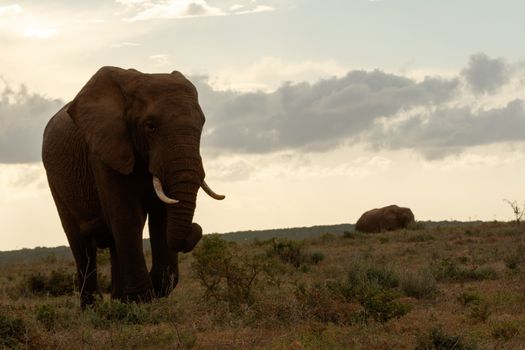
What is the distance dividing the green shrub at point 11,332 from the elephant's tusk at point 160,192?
217 centimetres

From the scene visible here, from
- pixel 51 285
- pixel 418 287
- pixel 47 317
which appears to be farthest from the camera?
pixel 51 285

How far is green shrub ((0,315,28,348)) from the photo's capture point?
9008 millimetres

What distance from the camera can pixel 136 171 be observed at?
1145cm

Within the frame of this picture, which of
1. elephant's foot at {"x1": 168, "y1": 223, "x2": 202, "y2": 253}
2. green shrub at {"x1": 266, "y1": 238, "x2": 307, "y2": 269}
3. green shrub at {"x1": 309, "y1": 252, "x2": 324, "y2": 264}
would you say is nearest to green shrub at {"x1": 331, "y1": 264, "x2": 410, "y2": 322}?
elephant's foot at {"x1": 168, "y1": 223, "x2": 202, "y2": 253}

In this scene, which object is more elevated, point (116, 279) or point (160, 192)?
point (160, 192)

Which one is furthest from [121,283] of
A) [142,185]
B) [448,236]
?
[448,236]

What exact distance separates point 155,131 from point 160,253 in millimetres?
1854

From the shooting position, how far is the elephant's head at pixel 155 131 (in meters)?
10.7

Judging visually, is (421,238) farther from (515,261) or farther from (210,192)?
(210,192)

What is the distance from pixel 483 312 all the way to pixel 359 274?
4287 millimetres

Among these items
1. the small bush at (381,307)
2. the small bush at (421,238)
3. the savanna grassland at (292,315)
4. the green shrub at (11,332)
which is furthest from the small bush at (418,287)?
the small bush at (421,238)

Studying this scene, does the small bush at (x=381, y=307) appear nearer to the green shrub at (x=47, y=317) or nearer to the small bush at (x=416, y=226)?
the green shrub at (x=47, y=317)

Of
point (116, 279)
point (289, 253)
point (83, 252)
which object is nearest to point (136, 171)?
point (116, 279)

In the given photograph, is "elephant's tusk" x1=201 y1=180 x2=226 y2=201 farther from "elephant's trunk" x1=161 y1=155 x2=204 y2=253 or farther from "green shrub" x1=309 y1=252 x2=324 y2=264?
"green shrub" x1=309 y1=252 x2=324 y2=264
